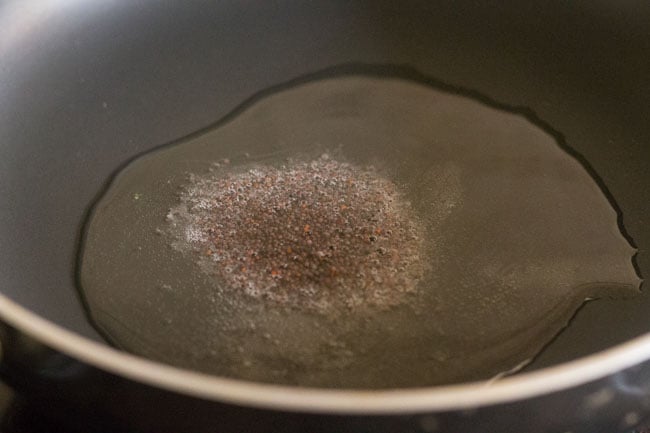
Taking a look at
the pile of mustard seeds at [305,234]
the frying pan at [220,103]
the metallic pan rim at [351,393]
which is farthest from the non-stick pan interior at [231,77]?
the metallic pan rim at [351,393]

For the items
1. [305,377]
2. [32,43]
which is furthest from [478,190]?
[32,43]

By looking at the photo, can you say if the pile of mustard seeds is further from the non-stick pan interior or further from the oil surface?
the non-stick pan interior

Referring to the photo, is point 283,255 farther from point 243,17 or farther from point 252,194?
point 243,17

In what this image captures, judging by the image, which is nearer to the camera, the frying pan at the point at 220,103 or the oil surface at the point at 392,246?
the frying pan at the point at 220,103

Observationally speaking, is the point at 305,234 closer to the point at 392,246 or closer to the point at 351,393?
the point at 392,246

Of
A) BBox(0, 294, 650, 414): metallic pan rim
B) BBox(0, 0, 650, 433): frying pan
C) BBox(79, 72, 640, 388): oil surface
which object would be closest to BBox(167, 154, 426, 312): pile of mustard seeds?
BBox(79, 72, 640, 388): oil surface

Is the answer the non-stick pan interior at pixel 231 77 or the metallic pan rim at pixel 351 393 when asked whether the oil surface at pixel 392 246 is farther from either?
the metallic pan rim at pixel 351 393
